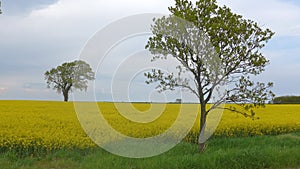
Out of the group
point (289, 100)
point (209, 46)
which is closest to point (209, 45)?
point (209, 46)

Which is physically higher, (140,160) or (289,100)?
(289,100)

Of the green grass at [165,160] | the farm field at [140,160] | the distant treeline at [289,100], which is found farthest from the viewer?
the distant treeline at [289,100]

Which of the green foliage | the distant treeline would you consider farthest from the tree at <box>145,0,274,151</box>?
the distant treeline

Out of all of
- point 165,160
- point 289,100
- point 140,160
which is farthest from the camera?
point 289,100

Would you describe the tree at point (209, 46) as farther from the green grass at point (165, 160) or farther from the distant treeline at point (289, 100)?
the distant treeline at point (289, 100)

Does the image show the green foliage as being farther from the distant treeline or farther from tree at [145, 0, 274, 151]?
the distant treeline

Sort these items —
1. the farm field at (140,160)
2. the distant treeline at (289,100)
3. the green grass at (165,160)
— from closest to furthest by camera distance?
the green grass at (165,160), the farm field at (140,160), the distant treeline at (289,100)

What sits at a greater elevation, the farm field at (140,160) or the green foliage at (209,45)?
the green foliage at (209,45)

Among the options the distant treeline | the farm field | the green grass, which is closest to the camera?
the green grass

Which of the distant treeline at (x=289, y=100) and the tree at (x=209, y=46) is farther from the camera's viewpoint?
the distant treeline at (x=289, y=100)

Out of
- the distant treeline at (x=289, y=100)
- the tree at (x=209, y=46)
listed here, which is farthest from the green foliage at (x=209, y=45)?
the distant treeline at (x=289, y=100)

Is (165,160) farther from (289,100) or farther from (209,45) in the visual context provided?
(289,100)

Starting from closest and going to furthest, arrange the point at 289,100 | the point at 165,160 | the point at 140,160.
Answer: the point at 165,160 < the point at 140,160 < the point at 289,100

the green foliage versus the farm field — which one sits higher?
the green foliage
